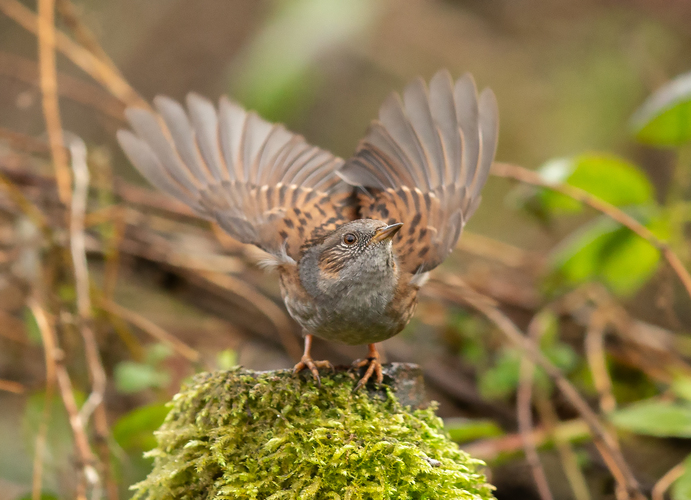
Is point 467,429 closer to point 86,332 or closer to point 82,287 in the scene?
point 86,332

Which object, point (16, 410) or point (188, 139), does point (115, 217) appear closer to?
point (188, 139)

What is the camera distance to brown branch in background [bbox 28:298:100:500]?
2.38m

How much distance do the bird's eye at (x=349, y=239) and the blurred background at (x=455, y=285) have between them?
0.99 m

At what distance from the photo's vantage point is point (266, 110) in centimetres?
635

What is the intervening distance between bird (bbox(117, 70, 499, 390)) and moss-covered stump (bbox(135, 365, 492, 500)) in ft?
1.38

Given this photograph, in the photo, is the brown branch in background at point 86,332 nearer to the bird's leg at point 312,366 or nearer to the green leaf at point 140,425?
the green leaf at point 140,425

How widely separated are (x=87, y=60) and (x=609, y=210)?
3881 mm

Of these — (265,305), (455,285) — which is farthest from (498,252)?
(265,305)

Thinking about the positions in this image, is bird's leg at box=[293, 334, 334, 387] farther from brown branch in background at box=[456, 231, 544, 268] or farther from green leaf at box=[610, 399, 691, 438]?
brown branch in background at box=[456, 231, 544, 268]

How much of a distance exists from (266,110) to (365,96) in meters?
2.33

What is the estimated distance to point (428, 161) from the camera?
2.86 meters

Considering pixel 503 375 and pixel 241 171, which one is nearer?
pixel 241 171

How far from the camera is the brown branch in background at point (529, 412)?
3.09 m

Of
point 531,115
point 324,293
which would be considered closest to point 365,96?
point 531,115
